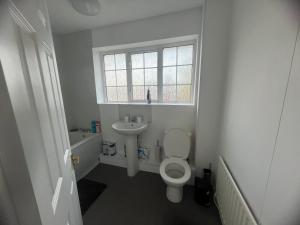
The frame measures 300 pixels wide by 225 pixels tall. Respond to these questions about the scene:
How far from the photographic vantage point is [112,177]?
7.01 feet

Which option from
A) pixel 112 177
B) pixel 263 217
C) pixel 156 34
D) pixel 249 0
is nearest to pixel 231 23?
pixel 249 0

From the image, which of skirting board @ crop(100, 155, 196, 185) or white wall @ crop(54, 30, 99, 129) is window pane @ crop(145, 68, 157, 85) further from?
skirting board @ crop(100, 155, 196, 185)

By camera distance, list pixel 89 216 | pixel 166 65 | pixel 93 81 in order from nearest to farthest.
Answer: pixel 89 216 → pixel 166 65 → pixel 93 81

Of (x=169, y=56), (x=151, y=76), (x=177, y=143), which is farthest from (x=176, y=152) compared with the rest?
(x=169, y=56)

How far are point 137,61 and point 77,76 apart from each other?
113 cm

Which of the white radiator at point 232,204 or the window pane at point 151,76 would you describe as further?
the window pane at point 151,76

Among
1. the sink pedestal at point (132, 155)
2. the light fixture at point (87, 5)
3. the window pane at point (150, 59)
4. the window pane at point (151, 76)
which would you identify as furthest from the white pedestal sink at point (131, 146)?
the light fixture at point (87, 5)

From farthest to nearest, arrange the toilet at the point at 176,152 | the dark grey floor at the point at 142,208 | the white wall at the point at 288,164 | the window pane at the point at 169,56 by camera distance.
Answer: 1. the window pane at the point at 169,56
2. the toilet at the point at 176,152
3. the dark grey floor at the point at 142,208
4. the white wall at the point at 288,164

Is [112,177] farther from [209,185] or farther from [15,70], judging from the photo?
[15,70]

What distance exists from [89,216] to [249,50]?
89.5 inches

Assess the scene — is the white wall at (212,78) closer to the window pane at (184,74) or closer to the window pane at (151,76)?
the window pane at (184,74)

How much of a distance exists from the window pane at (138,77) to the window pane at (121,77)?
6.3 inches

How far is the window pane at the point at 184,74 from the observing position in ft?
6.64

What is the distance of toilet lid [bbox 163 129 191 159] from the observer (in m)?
1.91
